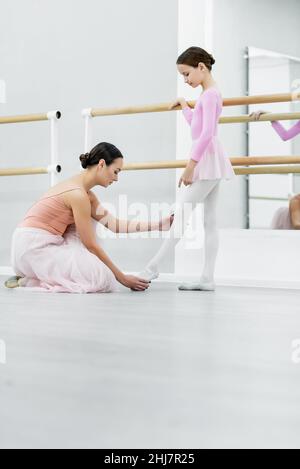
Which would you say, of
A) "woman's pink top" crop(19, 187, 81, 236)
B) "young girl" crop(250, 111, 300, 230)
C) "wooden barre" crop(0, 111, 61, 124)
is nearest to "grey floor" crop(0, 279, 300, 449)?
→ "woman's pink top" crop(19, 187, 81, 236)

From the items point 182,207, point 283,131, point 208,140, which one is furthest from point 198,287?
point 283,131

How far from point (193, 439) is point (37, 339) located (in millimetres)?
591

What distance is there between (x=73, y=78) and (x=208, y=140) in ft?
5.22

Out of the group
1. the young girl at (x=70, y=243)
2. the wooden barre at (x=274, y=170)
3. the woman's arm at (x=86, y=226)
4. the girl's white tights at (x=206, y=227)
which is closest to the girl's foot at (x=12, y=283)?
the young girl at (x=70, y=243)

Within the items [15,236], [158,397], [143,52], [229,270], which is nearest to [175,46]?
[143,52]

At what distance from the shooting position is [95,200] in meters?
2.26

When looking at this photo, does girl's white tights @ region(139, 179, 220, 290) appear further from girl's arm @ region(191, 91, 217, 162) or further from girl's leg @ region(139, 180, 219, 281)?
girl's arm @ region(191, 91, 217, 162)

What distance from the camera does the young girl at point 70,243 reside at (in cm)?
208

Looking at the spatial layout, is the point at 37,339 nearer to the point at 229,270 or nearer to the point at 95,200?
the point at 95,200

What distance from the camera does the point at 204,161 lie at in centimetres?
222

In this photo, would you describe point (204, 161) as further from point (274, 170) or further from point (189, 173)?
point (274, 170)

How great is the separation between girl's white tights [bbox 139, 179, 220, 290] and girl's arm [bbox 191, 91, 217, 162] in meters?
0.12

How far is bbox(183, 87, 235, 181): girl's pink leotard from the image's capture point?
84.4 inches
